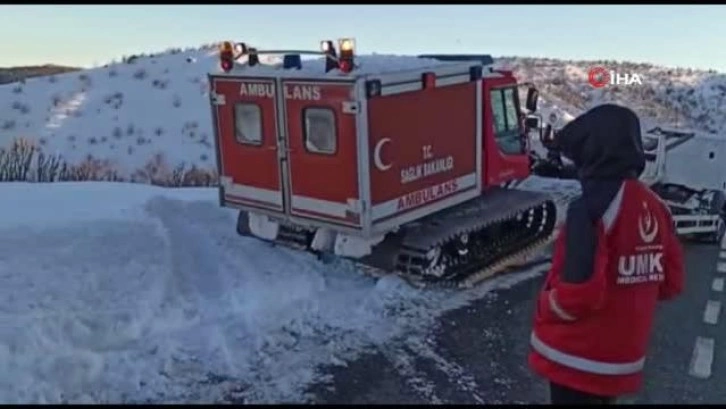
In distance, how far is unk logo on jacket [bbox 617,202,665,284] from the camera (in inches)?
122

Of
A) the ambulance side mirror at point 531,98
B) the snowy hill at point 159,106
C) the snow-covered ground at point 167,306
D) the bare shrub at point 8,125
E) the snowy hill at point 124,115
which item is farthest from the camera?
the bare shrub at point 8,125

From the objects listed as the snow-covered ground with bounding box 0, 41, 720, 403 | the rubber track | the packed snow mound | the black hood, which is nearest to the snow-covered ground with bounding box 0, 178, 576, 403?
the snow-covered ground with bounding box 0, 41, 720, 403

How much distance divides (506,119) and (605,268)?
6.10m

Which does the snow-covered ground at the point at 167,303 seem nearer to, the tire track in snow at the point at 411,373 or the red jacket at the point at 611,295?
the tire track in snow at the point at 411,373

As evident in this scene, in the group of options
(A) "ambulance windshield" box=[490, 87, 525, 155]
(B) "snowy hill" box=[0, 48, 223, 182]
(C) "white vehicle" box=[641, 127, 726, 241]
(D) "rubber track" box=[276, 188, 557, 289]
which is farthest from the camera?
(B) "snowy hill" box=[0, 48, 223, 182]

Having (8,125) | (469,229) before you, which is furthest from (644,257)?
(8,125)

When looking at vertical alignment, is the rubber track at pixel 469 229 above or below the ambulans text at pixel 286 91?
below

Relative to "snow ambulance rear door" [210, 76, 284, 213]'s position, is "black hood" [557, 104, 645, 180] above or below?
above

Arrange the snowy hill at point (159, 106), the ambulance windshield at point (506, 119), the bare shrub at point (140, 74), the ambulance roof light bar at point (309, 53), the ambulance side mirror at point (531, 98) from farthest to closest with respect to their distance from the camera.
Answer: the bare shrub at point (140, 74) < the snowy hill at point (159, 106) < the ambulance side mirror at point (531, 98) < the ambulance windshield at point (506, 119) < the ambulance roof light bar at point (309, 53)

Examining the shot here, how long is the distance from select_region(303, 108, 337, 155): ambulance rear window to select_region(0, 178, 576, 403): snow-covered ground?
53.4 inches

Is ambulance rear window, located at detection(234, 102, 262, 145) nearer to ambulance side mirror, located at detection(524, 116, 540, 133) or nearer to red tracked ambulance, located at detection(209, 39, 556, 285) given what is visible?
red tracked ambulance, located at detection(209, 39, 556, 285)
